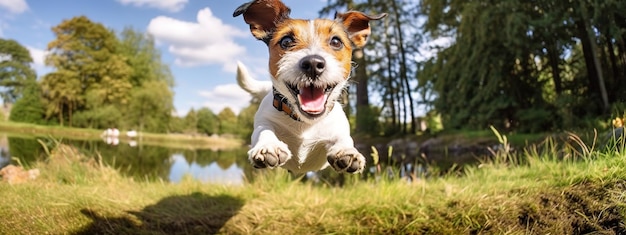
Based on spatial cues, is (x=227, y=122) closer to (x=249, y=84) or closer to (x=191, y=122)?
(x=191, y=122)

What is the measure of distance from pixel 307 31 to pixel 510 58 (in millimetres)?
16283

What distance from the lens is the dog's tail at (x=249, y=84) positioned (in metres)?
3.34

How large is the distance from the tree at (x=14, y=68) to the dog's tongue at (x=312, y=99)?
3405 cm

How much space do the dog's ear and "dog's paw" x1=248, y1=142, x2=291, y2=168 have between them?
0.84 metres

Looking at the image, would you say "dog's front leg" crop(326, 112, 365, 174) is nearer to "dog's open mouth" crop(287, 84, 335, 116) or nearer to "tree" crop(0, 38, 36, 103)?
"dog's open mouth" crop(287, 84, 335, 116)

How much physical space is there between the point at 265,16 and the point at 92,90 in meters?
36.2

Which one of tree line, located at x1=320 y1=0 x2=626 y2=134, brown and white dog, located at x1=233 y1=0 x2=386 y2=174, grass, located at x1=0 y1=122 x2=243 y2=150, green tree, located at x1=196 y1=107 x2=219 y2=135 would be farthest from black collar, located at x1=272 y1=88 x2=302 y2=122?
green tree, located at x1=196 y1=107 x2=219 y2=135

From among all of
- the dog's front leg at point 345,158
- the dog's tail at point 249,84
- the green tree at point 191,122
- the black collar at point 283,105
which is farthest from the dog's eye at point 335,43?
the green tree at point 191,122

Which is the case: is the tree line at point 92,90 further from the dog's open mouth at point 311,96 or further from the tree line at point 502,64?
the dog's open mouth at point 311,96

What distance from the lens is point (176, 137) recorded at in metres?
33.9

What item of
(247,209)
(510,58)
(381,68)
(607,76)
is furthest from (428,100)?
(247,209)

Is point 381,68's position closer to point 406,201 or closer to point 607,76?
point 607,76

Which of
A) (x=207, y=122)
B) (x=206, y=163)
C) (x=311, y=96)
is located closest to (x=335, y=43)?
(x=311, y=96)

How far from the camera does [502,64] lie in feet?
52.7
